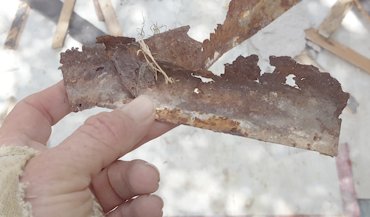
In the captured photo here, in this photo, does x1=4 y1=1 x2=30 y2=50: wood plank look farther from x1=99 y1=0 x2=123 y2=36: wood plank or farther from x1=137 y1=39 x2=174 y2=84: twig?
x1=137 y1=39 x2=174 y2=84: twig

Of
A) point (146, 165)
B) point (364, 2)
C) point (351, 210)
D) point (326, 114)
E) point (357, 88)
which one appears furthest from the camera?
point (364, 2)

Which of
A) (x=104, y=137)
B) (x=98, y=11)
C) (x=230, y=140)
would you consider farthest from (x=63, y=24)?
(x=104, y=137)

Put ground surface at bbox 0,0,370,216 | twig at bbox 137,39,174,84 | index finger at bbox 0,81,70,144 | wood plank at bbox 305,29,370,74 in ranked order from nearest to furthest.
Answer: twig at bbox 137,39,174,84 → index finger at bbox 0,81,70,144 → ground surface at bbox 0,0,370,216 → wood plank at bbox 305,29,370,74

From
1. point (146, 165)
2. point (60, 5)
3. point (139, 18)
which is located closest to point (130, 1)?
point (139, 18)

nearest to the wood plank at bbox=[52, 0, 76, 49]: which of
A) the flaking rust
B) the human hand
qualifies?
the human hand

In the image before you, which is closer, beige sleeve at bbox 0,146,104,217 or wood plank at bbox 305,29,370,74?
beige sleeve at bbox 0,146,104,217

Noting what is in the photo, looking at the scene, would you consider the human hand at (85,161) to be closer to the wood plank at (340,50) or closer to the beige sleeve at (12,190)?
the beige sleeve at (12,190)

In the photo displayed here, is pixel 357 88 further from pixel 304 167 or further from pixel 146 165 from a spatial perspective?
pixel 146 165
